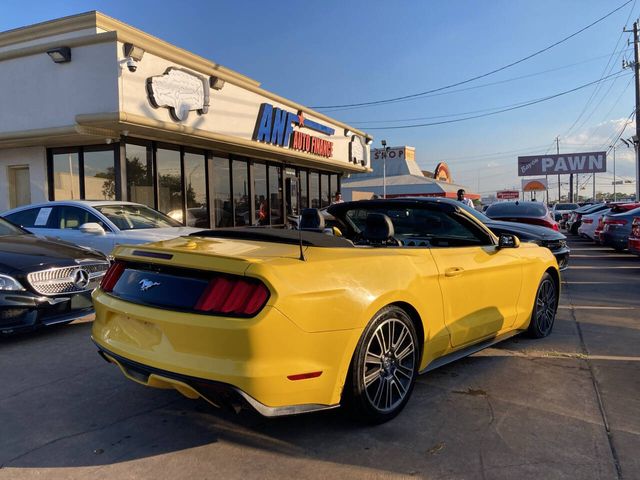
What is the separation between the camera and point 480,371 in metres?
4.48

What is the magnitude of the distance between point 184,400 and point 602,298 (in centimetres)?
668

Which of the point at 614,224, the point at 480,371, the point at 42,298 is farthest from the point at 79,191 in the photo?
the point at 614,224

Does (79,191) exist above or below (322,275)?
above

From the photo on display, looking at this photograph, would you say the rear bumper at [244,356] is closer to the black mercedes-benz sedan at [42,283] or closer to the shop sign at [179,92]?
the black mercedes-benz sedan at [42,283]

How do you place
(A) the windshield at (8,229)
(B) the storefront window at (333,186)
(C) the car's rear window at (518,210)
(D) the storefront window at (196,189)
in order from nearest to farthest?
(A) the windshield at (8,229) < (C) the car's rear window at (518,210) < (D) the storefront window at (196,189) < (B) the storefront window at (333,186)

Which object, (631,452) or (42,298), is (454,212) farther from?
(42,298)

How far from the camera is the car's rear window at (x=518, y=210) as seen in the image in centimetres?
1173

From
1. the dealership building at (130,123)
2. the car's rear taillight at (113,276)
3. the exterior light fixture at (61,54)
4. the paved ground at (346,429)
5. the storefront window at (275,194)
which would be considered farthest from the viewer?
the storefront window at (275,194)

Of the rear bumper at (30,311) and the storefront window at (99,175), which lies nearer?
→ the rear bumper at (30,311)

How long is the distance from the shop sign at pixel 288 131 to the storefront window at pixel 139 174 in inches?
127

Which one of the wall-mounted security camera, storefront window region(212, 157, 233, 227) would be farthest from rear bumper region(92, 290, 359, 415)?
storefront window region(212, 157, 233, 227)

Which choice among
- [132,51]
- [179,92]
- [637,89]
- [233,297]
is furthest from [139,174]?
[637,89]

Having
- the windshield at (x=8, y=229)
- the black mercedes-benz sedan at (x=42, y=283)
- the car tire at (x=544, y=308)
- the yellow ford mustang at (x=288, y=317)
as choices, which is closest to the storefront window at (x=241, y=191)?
the windshield at (x=8, y=229)

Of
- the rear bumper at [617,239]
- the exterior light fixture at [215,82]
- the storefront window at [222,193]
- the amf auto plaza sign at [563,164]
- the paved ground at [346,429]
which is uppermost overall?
the amf auto plaza sign at [563,164]
